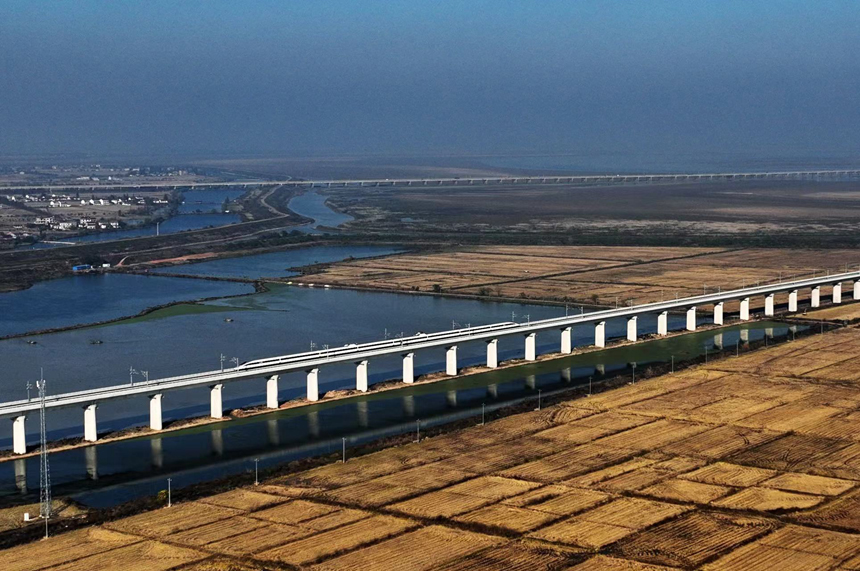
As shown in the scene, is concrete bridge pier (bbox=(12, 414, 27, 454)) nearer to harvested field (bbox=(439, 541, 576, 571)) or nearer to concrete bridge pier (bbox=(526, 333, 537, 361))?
harvested field (bbox=(439, 541, 576, 571))

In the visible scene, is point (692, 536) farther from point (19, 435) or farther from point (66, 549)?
point (19, 435)

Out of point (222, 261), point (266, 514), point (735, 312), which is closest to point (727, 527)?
point (266, 514)

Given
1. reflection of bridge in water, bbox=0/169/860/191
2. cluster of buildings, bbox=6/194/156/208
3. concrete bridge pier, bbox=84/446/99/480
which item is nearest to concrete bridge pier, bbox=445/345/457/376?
concrete bridge pier, bbox=84/446/99/480

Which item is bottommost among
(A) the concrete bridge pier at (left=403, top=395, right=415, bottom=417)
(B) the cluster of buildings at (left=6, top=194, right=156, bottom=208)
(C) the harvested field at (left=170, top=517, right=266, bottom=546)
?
(A) the concrete bridge pier at (left=403, top=395, right=415, bottom=417)

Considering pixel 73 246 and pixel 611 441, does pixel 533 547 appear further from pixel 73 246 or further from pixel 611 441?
pixel 73 246

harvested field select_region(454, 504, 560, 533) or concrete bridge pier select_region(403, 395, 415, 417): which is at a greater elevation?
harvested field select_region(454, 504, 560, 533)

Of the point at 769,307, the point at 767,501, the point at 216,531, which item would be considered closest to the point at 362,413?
the point at 216,531
